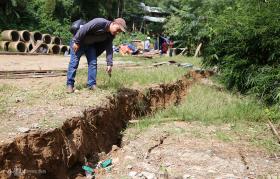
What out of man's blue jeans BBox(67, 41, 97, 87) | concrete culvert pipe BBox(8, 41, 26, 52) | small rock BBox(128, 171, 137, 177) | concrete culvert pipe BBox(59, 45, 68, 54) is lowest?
concrete culvert pipe BBox(59, 45, 68, 54)

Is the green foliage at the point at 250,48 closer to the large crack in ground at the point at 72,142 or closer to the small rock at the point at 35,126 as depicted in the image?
the large crack in ground at the point at 72,142

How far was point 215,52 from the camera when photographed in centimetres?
1173

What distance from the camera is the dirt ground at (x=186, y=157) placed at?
5.46 metres

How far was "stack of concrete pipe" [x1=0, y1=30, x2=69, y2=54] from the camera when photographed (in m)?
19.0

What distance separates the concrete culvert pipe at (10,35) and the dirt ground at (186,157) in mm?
13768

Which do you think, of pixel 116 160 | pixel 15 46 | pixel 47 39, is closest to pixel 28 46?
pixel 15 46

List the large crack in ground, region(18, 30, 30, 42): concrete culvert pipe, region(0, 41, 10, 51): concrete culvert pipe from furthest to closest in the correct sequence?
region(18, 30, 30, 42): concrete culvert pipe, region(0, 41, 10, 51): concrete culvert pipe, the large crack in ground

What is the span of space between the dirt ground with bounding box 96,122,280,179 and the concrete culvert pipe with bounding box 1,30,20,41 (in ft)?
45.2

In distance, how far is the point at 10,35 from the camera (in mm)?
19391

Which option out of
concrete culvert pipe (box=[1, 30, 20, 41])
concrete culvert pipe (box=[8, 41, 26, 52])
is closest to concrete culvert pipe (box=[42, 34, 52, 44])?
concrete culvert pipe (box=[1, 30, 20, 41])

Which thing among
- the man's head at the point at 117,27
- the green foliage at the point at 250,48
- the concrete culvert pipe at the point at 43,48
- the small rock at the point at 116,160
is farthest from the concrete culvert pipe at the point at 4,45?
the small rock at the point at 116,160

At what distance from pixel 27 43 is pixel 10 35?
0.92 meters

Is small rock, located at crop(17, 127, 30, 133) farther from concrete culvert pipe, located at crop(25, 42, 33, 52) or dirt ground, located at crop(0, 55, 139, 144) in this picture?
concrete culvert pipe, located at crop(25, 42, 33, 52)

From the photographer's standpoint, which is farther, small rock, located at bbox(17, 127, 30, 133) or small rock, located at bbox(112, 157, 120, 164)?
small rock, located at bbox(112, 157, 120, 164)
